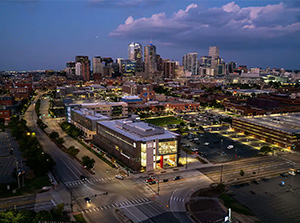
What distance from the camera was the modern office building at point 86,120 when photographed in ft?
178

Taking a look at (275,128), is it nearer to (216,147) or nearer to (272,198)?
(216,147)

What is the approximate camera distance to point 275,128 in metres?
51.8

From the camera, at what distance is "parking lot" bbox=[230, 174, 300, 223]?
26.1 metres

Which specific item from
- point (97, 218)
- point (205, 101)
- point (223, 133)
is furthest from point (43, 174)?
point (205, 101)

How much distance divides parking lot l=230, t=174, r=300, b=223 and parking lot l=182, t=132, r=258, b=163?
9.66 meters

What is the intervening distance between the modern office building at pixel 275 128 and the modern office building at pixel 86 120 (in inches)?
1228

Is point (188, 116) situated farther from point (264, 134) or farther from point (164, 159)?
point (164, 159)

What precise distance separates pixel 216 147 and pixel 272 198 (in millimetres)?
20268

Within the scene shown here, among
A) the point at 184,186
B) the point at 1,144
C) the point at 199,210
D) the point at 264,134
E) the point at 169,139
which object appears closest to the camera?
the point at 199,210

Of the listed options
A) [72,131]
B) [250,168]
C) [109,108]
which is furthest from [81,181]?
[109,108]

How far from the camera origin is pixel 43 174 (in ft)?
115

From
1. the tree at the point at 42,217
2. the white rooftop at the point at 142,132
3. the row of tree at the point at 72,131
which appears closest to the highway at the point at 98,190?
the tree at the point at 42,217

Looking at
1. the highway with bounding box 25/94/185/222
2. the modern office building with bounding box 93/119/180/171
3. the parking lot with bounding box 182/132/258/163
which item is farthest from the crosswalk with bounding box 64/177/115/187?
the parking lot with bounding box 182/132/258/163

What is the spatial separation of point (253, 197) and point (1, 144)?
45.4 meters
